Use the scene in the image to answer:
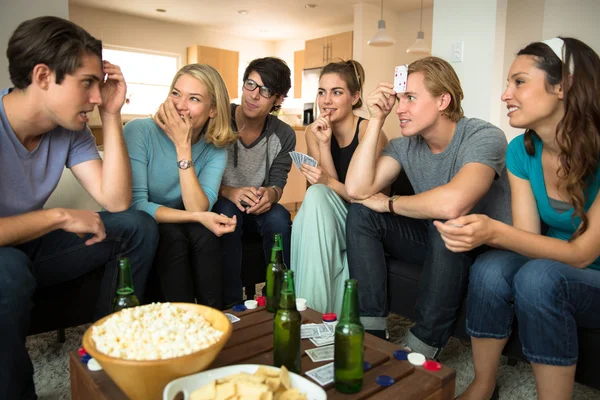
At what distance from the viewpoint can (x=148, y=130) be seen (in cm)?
200

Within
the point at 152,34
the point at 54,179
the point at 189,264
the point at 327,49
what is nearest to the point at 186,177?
the point at 189,264

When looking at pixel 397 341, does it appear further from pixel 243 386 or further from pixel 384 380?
pixel 243 386

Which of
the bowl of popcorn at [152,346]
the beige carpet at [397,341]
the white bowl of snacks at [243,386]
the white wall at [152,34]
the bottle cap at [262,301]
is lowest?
the beige carpet at [397,341]

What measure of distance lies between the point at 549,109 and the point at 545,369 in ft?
2.53

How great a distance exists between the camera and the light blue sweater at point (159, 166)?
1.92m

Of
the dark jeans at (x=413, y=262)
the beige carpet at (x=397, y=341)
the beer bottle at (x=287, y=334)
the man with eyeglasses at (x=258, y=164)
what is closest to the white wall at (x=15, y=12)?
the man with eyeglasses at (x=258, y=164)

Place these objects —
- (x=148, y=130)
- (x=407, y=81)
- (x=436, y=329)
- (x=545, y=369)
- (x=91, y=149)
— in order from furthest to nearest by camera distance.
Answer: (x=148, y=130)
(x=407, y=81)
(x=91, y=149)
(x=436, y=329)
(x=545, y=369)

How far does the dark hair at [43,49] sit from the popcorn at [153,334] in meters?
0.90

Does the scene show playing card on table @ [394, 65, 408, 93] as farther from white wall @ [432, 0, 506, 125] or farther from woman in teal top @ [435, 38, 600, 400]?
white wall @ [432, 0, 506, 125]

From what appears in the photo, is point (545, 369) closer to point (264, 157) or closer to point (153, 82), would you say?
point (264, 157)

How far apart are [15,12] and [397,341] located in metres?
3.33

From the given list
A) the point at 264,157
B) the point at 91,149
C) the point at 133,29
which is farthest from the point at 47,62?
the point at 133,29

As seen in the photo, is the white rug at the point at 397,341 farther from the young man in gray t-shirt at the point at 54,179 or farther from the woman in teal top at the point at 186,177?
the woman in teal top at the point at 186,177

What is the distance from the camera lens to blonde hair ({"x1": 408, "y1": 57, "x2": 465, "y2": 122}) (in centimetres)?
182
